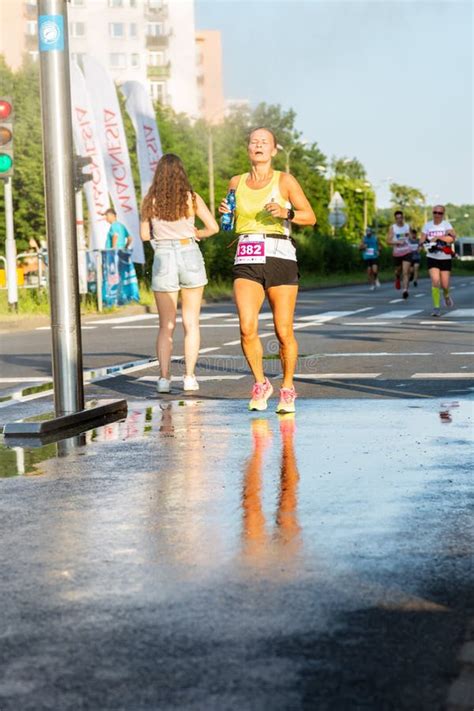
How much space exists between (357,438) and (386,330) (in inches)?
421

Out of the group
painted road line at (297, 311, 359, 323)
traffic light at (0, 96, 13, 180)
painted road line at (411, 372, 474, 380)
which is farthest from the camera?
painted road line at (297, 311, 359, 323)

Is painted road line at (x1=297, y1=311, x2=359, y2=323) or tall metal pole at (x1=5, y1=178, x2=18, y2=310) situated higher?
tall metal pole at (x1=5, y1=178, x2=18, y2=310)

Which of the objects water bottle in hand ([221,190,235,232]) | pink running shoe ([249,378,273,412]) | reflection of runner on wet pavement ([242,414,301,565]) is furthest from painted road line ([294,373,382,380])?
reflection of runner on wet pavement ([242,414,301,565])

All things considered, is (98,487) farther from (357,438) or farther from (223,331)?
(223,331)

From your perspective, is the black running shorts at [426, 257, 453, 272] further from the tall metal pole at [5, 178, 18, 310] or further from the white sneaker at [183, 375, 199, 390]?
the white sneaker at [183, 375, 199, 390]

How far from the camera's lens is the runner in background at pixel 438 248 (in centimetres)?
2127

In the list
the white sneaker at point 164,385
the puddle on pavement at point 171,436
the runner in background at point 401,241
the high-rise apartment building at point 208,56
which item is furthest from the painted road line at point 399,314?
the high-rise apartment building at point 208,56

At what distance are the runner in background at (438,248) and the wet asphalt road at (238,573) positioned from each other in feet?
45.0

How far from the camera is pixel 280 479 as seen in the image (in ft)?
20.9

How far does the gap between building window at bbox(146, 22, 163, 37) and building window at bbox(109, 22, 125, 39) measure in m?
2.49

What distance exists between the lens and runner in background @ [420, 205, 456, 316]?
21.3m

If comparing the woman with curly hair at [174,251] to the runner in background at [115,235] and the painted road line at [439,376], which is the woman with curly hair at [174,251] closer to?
the painted road line at [439,376]

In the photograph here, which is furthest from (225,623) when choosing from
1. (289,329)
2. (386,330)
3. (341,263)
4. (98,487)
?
(341,263)

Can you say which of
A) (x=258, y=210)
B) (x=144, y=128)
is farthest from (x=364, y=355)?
(x=144, y=128)
